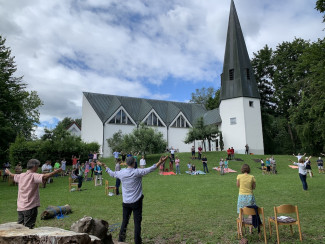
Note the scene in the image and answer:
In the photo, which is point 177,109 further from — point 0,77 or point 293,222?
point 293,222

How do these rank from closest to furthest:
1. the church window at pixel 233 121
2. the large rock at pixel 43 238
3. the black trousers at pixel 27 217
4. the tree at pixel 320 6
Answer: the large rock at pixel 43 238
the black trousers at pixel 27 217
the tree at pixel 320 6
the church window at pixel 233 121

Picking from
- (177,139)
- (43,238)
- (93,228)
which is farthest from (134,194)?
(177,139)

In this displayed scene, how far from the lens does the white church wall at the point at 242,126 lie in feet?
131

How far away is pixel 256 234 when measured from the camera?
704 centimetres

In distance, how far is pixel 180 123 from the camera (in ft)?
163

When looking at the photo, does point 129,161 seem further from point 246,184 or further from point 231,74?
point 231,74

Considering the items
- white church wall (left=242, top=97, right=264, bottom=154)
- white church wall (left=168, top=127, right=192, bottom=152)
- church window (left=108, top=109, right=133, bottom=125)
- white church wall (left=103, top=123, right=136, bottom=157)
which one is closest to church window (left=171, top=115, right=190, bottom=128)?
white church wall (left=168, top=127, right=192, bottom=152)

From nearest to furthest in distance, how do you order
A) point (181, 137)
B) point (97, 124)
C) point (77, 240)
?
1. point (77, 240)
2. point (97, 124)
3. point (181, 137)

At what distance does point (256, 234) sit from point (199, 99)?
6840cm

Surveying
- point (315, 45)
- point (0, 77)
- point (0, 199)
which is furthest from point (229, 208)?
point (0, 77)

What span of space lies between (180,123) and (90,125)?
52.9 ft

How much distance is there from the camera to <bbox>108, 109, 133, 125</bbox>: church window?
1728 inches

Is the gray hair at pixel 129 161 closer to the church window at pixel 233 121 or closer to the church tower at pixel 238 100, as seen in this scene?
the church tower at pixel 238 100

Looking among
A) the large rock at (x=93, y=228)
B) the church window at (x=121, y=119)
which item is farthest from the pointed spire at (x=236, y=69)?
the large rock at (x=93, y=228)
